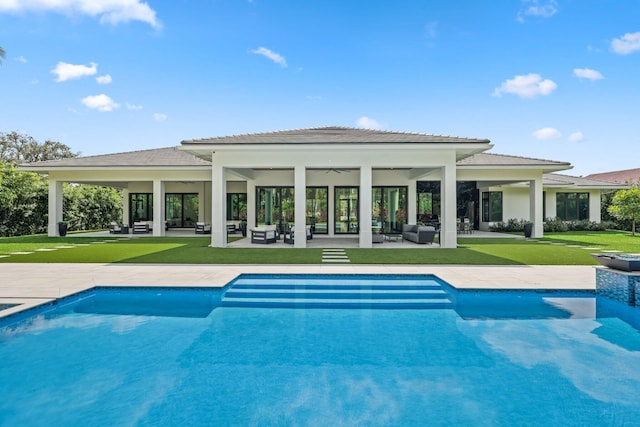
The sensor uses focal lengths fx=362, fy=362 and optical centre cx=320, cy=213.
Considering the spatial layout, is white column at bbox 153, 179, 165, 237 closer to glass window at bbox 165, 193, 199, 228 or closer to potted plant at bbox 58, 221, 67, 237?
glass window at bbox 165, 193, 199, 228

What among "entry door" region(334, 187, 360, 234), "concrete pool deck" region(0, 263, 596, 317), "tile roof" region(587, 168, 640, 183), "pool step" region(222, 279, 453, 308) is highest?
"tile roof" region(587, 168, 640, 183)

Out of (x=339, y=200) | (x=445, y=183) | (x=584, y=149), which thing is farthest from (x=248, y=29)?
(x=584, y=149)

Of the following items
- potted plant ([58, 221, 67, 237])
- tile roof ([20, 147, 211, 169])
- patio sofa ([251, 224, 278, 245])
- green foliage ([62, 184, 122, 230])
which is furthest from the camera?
green foliage ([62, 184, 122, 230])

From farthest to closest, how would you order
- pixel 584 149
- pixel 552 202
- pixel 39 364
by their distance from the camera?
pixel 584 149 → pixel 552 202 → pixel 39 364

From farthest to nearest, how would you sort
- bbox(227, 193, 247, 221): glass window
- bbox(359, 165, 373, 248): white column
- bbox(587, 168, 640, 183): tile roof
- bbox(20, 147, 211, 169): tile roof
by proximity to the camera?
1. bbox(587, 168, 640, 183): tile roof
2. bbox(227, 193, 247, 221): glass window
3. bbox(20, 147, 211, 169): tile roof
4. bbox(359, 165, 373, 248): white column

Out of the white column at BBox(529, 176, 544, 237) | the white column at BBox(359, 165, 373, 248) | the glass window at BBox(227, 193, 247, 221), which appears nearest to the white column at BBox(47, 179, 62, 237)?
the glass window at BBox(227, 193, 247, 221)

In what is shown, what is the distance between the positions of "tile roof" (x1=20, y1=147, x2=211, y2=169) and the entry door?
715 cm

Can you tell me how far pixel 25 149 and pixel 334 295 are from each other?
5246cm

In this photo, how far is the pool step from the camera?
694cm

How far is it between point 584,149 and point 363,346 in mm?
36737

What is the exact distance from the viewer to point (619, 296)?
6676mm

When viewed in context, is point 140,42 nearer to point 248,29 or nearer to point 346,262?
point 248,29

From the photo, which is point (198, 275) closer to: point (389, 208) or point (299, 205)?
point (299, 205)

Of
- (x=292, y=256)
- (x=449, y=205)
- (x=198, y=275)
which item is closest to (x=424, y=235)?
(x=449, y=205)
